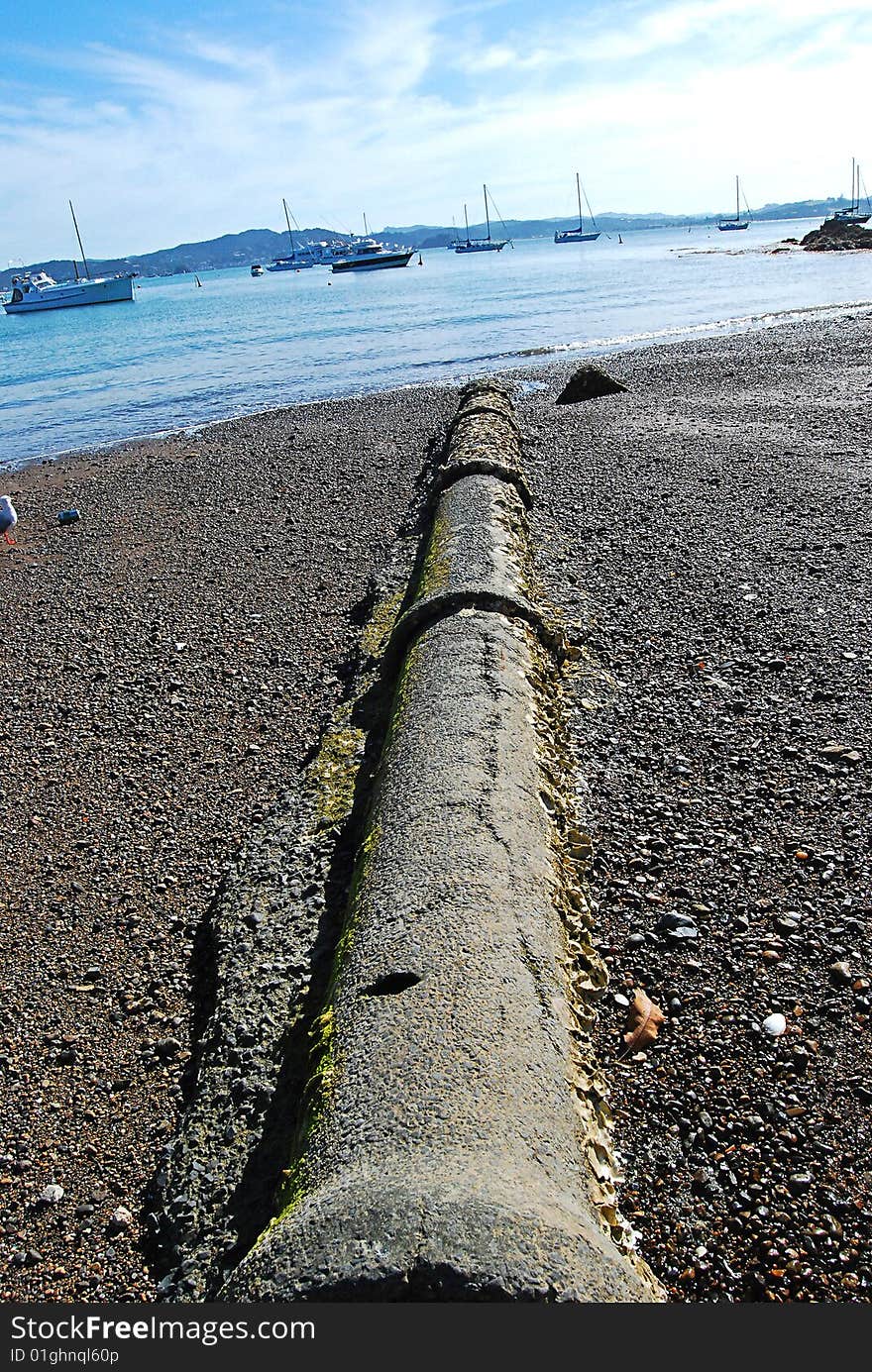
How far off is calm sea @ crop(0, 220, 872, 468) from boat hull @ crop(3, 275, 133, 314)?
2955 cm

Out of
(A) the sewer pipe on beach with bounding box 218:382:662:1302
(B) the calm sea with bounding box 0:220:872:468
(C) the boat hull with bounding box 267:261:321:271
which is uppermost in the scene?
(C) the boat hull with bounding box 267:261:321:271

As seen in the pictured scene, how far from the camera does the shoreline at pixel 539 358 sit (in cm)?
1719

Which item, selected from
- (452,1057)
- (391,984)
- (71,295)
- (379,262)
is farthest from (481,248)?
(452,1057)

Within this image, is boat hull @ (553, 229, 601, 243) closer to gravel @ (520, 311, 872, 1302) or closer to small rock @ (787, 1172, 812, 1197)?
gravel @ (520, 311, 872, 1302)

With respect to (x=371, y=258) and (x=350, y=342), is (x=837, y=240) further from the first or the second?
(x=371, y=258)

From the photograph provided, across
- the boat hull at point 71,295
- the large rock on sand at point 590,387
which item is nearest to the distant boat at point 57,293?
the boat hull at point 71,295

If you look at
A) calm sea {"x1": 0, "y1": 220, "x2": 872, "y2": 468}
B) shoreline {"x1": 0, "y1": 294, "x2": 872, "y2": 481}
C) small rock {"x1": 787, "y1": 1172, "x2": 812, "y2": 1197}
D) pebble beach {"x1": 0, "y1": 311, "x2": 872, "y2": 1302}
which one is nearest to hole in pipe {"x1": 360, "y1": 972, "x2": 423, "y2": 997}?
pebble beach {"x1": 0, "y1": 311, "x2": 872, "y2": 1302}

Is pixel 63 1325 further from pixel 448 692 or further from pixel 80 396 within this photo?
pixel 80 396

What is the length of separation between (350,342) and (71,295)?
62459 millimetres

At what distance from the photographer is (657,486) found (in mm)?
9383

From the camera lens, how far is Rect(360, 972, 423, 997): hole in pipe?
266cm

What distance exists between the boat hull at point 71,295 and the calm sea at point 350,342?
29546mm

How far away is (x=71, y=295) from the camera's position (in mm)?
79688

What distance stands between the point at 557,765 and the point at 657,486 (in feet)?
19.2
